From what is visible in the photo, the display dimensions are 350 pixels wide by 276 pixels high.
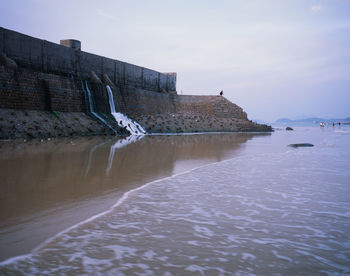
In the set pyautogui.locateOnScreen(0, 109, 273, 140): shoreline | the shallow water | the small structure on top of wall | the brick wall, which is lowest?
the shallow water

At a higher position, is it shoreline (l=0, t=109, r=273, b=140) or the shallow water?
shoreline (l=0, t=109, r=273, b=140)

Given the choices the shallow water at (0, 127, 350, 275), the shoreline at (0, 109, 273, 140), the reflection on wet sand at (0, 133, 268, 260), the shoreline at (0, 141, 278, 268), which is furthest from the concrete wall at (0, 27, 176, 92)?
the shallow water at (0, 127, 350, 275)

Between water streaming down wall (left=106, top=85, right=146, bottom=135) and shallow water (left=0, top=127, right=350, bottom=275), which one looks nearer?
shallow water (left=0, top=127, right=350, bottom=275)

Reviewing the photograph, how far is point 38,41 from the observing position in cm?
1886

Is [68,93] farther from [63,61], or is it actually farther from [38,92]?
[63,61]

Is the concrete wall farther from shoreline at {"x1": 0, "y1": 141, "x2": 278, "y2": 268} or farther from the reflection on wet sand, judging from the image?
shoreline at {"x1": 0, "y1": 141, "x2": 278, "y2": 268}

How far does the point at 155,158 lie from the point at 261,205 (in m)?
5.04

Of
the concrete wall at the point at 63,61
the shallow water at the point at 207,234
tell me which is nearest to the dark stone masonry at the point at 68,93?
the concrete wall at the point at 63,61

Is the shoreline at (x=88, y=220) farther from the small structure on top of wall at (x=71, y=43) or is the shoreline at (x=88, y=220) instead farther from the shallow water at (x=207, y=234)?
the small structure on top of wall at (x=71, y=43)

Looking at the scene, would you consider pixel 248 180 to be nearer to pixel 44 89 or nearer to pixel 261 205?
pixel 261 205

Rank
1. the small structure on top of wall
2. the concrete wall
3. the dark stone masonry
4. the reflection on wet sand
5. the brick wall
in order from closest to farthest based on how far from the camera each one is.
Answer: the reflection on wet sand < the brick wall < the dark stone masonry < the concrete wall < the small structure on top of wall

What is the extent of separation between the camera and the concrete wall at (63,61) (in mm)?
17531

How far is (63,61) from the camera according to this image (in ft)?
68.1

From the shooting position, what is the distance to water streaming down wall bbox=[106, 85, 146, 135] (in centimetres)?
2255
